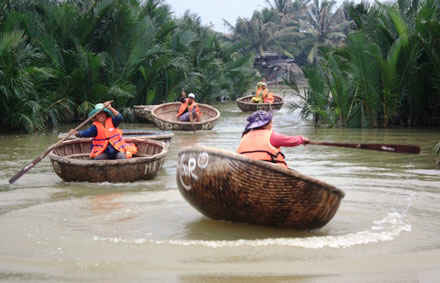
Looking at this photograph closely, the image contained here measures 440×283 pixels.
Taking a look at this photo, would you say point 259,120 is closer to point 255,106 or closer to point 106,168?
point 106,168

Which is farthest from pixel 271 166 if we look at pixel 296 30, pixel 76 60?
pixel 296 30

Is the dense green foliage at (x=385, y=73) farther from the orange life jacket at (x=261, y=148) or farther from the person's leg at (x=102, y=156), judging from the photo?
the orange life jacket at (x=261, y=148)

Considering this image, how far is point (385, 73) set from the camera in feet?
47.0

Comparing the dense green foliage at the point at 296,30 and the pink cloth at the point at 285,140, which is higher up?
the dense green foliage at the point at 296,30

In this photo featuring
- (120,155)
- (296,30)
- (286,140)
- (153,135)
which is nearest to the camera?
(286,140)

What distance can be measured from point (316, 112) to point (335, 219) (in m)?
10.0

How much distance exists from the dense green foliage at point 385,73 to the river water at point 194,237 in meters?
5.55

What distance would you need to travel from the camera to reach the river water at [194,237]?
461 centimetres

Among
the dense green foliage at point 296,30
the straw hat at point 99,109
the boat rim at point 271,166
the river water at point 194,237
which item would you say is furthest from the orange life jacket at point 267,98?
the dense green foliage at point 296,30

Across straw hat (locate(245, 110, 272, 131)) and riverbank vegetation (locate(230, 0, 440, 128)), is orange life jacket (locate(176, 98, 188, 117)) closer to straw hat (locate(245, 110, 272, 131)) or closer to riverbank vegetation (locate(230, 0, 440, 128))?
riverbank vegetation (locate(230, 0, 440, 128))

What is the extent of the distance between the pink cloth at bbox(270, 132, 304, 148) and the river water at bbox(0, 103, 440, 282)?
2.65ft

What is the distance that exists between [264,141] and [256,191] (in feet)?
2.42

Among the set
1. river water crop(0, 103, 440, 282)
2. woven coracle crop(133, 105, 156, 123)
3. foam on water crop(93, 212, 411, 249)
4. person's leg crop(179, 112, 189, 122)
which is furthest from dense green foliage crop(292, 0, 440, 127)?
foam on water crop(93, 212, 411, 249)

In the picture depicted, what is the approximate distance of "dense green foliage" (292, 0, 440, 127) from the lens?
556 inches
